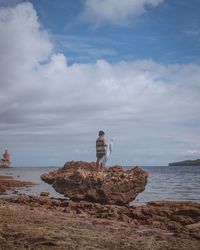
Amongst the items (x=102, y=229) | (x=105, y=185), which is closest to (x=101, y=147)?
(x=105, y=185)

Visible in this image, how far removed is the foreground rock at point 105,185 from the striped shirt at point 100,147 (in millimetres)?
823

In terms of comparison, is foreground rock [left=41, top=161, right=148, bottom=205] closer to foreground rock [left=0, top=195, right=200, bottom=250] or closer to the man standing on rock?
the man standing on rock

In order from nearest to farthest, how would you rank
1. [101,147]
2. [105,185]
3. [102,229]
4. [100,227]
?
1. [102,229]
2. [100,227]
3. [105,185]
4. [101,147]

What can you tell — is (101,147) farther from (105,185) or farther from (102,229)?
(102,229)

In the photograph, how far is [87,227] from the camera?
1011cm

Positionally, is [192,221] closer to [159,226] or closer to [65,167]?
[159,226]

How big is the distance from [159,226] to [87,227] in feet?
7.89

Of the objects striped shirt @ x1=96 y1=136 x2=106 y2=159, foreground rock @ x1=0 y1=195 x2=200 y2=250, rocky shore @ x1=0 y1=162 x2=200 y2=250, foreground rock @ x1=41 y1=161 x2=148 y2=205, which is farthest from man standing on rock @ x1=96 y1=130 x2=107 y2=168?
foreground rock @ x1=0 y1=195 x2=200 y2=250

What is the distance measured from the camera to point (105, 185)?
55.3ft

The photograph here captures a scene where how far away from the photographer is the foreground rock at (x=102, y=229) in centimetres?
797

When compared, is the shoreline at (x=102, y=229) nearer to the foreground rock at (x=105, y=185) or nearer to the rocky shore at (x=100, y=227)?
the rocky shore at (x=100, y=227)

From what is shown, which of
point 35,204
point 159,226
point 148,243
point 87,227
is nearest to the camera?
point 148,243

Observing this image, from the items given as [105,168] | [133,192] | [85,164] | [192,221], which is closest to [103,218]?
[192,221]

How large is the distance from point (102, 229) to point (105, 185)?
22.8 ft
